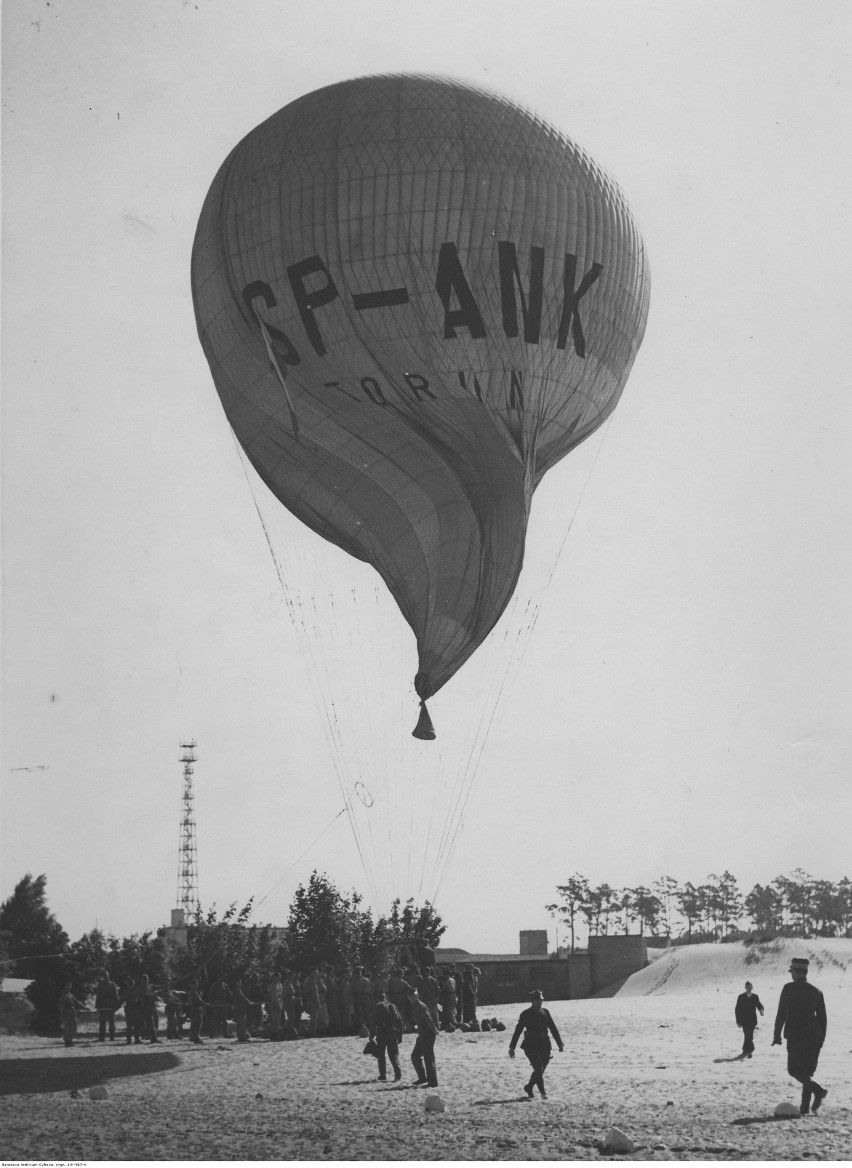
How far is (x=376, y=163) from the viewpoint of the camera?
23.2m

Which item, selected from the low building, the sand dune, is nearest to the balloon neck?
the sand dune

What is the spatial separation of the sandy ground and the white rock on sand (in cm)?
3

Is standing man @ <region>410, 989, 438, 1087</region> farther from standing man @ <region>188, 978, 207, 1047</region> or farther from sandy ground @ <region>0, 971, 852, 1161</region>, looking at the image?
standing man @ <region>188, 978, 207, 1047</region>

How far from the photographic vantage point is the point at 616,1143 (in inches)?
495

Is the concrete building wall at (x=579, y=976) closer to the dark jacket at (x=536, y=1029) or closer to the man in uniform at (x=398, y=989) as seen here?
the man in uniform at (x=398, y=989)

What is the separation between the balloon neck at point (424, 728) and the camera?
25.4m

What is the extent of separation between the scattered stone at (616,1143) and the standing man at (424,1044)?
3787 mm

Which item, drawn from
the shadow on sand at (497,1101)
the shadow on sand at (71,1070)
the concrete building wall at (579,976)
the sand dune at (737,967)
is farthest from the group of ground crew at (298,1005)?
the concrete building wall at (579,976)

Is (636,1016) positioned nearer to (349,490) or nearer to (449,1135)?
(349,490)

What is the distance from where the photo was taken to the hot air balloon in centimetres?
2334

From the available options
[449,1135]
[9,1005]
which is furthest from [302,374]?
[9,1005]

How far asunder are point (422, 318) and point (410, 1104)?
1303 centimetres

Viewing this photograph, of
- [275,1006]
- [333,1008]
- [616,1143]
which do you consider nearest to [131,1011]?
[275,1006]

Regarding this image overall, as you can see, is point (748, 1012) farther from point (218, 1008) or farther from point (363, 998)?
point (218, 1008)
